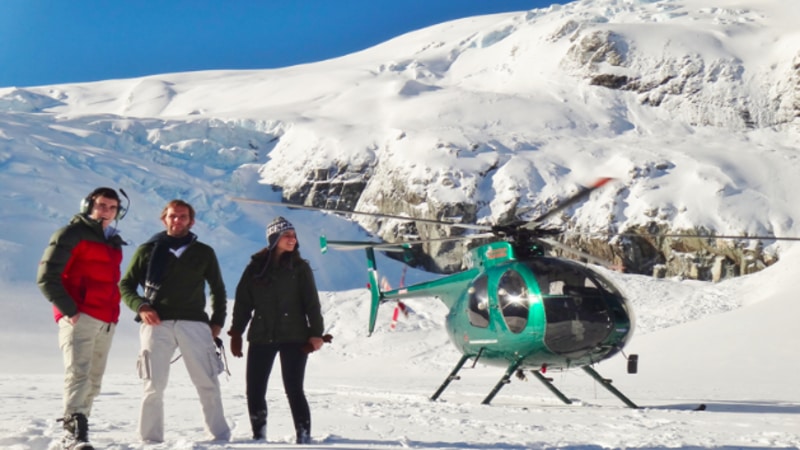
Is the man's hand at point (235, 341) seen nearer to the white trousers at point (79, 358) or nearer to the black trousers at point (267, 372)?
the black trousers at point (267, 372)

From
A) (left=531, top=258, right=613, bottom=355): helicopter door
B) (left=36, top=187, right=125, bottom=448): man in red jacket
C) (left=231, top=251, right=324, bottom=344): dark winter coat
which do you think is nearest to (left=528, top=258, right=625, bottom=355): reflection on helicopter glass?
(left=531, top=258, right=613, bottom=355): helicopter door

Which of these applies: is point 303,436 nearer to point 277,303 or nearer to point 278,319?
point 278,319

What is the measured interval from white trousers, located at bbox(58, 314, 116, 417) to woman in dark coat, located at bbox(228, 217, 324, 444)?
2.98 feet

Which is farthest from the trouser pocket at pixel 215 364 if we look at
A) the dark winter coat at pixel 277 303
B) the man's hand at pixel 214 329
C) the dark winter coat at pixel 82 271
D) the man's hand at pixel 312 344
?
the dark winter coat at pixel 82 271

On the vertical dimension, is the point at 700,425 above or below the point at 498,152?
below

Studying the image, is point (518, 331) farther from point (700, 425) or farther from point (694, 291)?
point (694, 291)

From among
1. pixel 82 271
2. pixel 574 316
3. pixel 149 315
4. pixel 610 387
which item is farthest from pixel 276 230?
pixel 610 387

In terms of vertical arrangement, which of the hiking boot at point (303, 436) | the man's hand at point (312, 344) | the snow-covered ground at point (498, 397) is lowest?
the snow-covered ground at point (498, 397)

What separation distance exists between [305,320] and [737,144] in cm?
3981

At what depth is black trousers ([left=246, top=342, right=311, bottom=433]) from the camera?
4727mm

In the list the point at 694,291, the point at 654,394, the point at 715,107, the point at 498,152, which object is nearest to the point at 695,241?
the point at 694,291

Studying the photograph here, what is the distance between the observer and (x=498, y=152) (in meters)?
36.5

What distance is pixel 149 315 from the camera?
4.48 m

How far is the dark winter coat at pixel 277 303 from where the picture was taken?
4.81 metres
